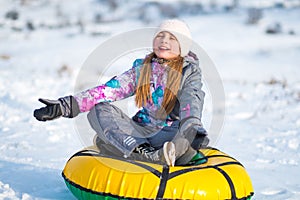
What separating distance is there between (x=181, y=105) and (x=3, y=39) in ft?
54.4

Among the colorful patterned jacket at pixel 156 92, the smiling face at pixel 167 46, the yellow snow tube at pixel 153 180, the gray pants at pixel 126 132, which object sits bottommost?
the yellow snow tube at pixel 153 180

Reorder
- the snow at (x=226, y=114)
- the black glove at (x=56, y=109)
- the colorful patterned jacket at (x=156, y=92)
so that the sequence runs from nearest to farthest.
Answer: the black glove at (x=56, y=109), the colorful patterned jacket at (x=156, y=92), the snow at (x=226, y=114)

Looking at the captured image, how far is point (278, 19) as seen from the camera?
22688 mm

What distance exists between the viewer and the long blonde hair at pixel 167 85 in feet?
10.2

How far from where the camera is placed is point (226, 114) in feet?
20.5

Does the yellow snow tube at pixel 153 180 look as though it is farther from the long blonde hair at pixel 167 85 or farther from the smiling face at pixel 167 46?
the smiling face at pixel 167 46

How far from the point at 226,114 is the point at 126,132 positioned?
3.55 metres

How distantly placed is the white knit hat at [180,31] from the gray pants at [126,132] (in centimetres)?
52

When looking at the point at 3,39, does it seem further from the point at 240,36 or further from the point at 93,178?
the point at 93,178

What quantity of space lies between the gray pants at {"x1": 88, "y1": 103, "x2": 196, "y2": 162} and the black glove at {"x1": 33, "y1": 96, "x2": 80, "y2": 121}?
14 centimetres

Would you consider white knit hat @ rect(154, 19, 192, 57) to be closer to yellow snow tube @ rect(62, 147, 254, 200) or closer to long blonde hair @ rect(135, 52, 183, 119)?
long blonde hair @ rect(135, 52, 183, 119)

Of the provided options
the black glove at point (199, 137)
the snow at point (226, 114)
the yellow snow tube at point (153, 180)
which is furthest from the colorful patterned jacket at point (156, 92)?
the snow at point (226, 114)

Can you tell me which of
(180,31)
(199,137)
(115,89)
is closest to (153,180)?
(199,137)

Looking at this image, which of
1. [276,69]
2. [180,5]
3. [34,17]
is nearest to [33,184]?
[276,69]
